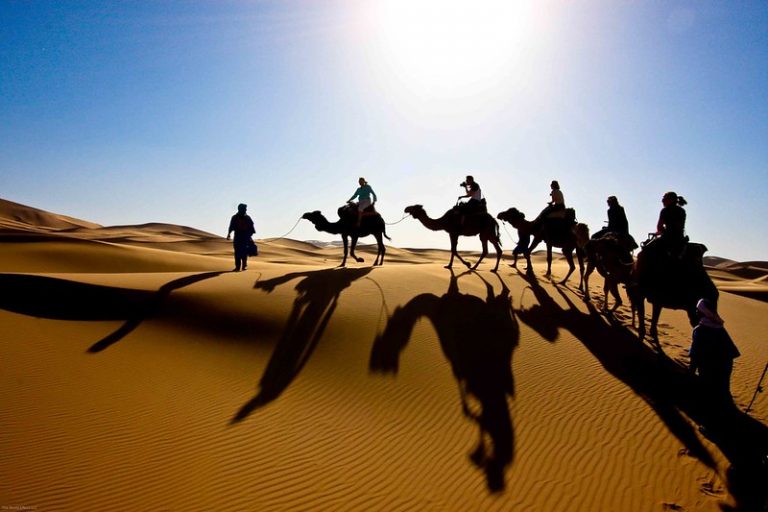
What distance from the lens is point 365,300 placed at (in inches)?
368

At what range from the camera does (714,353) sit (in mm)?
5188

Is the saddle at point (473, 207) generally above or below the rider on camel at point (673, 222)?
above

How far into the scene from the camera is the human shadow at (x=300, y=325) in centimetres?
553

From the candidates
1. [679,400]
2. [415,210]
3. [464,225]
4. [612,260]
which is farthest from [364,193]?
[679,400]

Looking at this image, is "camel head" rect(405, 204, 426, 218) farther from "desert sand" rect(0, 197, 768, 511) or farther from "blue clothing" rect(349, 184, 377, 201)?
"desert sand" rect(0, 197, 768, 511)

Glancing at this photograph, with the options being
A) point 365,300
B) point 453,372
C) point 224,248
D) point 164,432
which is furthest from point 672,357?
point 224,248

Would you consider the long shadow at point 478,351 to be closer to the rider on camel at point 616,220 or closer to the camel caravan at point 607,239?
the camel caravan at point 607,239

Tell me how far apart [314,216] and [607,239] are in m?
→ 9.31

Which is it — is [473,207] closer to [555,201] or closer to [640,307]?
[555,201]

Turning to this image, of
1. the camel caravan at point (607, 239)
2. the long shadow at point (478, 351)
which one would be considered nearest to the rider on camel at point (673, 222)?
the camel caravan at point (607, 239)

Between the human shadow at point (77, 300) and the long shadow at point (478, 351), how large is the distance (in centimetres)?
448

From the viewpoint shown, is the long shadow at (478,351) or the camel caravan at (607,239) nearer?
the long shadow at (478,351)

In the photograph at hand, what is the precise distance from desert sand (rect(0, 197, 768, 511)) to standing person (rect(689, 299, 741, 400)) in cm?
57

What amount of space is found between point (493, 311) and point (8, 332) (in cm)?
886
